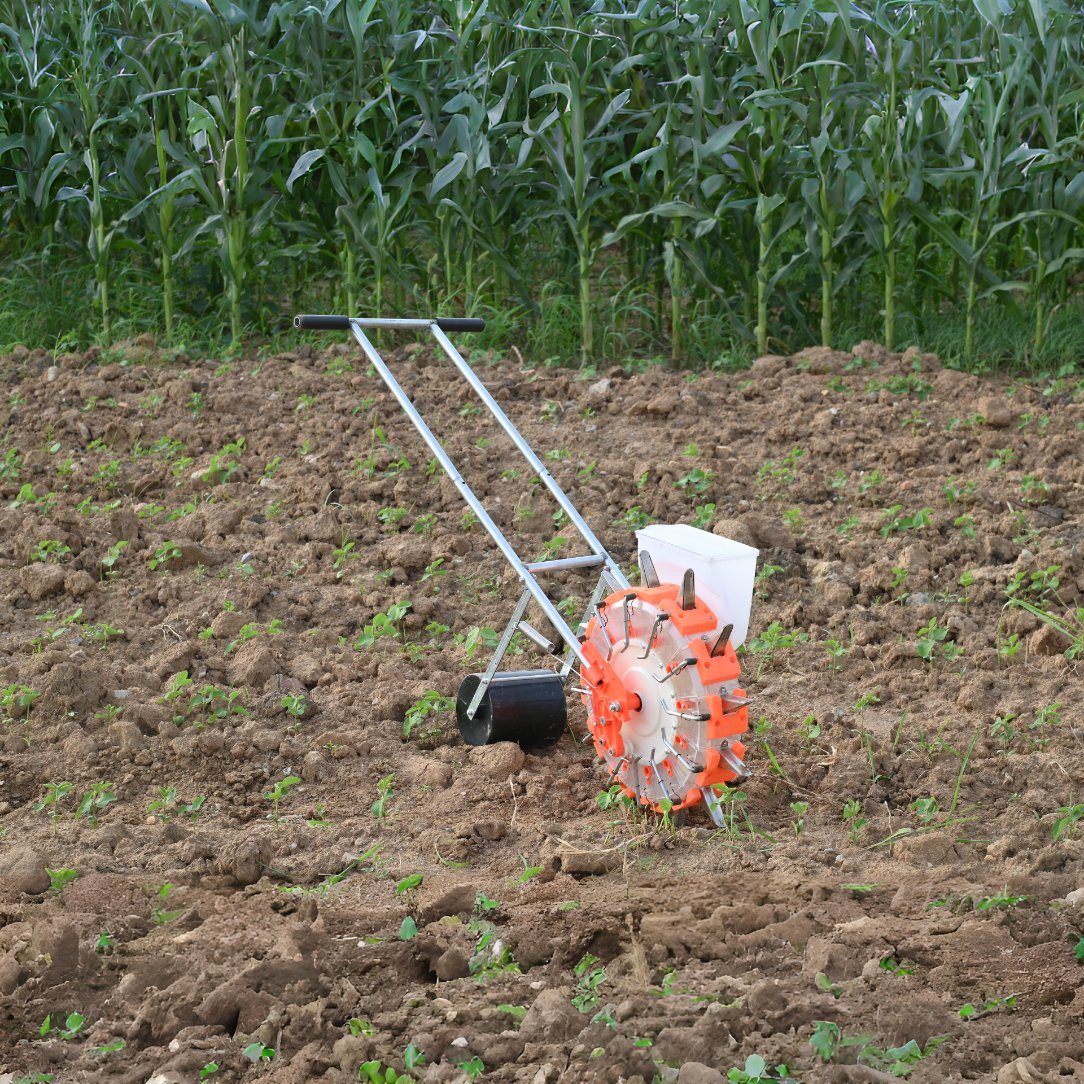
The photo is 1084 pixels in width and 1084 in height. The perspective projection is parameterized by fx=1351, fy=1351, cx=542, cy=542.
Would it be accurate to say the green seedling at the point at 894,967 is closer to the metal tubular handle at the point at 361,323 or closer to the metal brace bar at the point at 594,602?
the metal brace bar at the point at 594,602

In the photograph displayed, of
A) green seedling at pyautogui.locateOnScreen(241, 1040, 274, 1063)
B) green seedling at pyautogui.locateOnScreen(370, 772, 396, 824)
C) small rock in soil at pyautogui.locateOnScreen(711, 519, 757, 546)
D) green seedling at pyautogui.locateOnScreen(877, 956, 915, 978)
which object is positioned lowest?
green seedling at pyautogui.locateOnScreen(370, 772, 396, 824)

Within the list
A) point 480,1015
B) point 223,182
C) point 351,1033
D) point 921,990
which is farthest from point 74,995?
point 223,182

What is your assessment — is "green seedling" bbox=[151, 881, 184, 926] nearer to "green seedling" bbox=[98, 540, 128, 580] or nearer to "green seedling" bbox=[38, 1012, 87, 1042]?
"green seedling" bbox=[38, 1012, 87, 1042]

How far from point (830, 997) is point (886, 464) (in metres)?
3.50

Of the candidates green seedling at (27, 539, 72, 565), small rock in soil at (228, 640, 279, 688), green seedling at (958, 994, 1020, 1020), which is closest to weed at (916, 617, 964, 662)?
green seedling at (958, 994, 1020, 1020)

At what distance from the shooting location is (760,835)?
3.27 m

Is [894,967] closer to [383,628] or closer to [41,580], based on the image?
[383,628]

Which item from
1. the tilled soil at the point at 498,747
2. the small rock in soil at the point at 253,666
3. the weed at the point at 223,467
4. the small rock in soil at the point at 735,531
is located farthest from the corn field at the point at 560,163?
the small rock in soil at the point at 253,666

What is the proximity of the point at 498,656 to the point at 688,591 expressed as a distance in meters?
0.77

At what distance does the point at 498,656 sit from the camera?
12.1ft

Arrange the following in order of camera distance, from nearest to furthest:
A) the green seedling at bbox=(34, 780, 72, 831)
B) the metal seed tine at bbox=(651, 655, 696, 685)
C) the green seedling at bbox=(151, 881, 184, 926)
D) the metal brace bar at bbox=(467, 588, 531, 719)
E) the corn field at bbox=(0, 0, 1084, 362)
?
the green seedling at bbox=(151, 881, 184, 926)
the metal seed tine at bbox=(651, 655, 696, 685)
the green seedling at bbox=(34, 780, 72, 831)
the metal brace bar at bbox=(467, 588, 531, 719)
the corn field at bbox=(0, 0, 1084, 362)

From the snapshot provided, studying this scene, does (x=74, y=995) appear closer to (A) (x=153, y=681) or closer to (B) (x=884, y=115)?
(A) (x=153, y=681)

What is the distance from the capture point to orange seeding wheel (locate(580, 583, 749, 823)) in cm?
309

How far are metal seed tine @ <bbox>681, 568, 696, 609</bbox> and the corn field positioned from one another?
3963 mm
